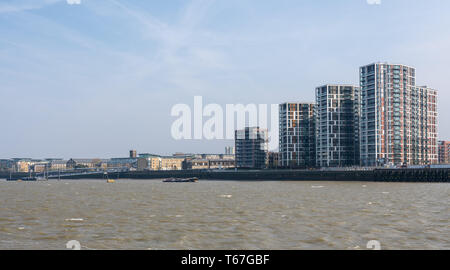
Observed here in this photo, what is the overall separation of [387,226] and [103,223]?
25616 millimetres
